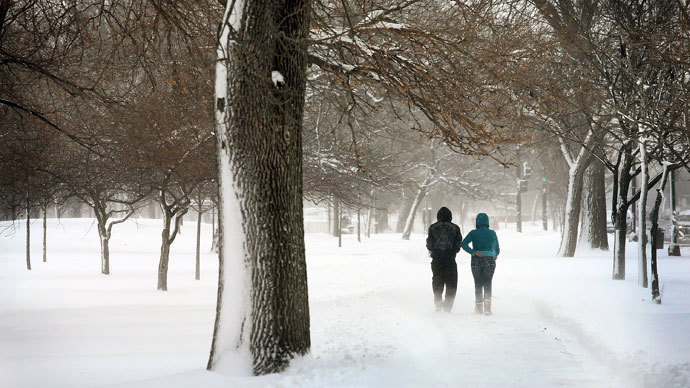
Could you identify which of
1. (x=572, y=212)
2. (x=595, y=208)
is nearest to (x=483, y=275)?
(x=572, y=212)

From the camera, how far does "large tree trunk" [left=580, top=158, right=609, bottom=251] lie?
22.6m

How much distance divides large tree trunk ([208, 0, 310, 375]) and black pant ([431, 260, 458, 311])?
17.6 feet

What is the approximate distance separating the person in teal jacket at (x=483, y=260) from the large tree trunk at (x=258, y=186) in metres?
5.35

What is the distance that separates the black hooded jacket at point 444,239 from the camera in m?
12.0

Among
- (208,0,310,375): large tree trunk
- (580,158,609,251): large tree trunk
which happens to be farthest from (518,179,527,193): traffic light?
(208,0,310,375): large tree trunk

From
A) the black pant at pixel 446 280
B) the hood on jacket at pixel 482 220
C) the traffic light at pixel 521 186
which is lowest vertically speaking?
the black pant at pixel 446 280

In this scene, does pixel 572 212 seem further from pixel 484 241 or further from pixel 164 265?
pixel 164 265

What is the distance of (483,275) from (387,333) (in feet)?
9.50

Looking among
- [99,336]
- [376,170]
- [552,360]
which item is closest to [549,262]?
[376,170]

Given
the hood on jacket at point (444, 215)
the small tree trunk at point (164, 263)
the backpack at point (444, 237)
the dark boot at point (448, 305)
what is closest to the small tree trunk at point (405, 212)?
the small tree trunk at point (164, 263)

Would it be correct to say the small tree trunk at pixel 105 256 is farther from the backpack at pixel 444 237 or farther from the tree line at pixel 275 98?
the backpack at pixel 444 237

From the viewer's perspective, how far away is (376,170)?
21.3 metres

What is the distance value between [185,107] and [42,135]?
12.7 feet

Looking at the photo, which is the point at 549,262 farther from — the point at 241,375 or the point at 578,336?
the point at 241,375
